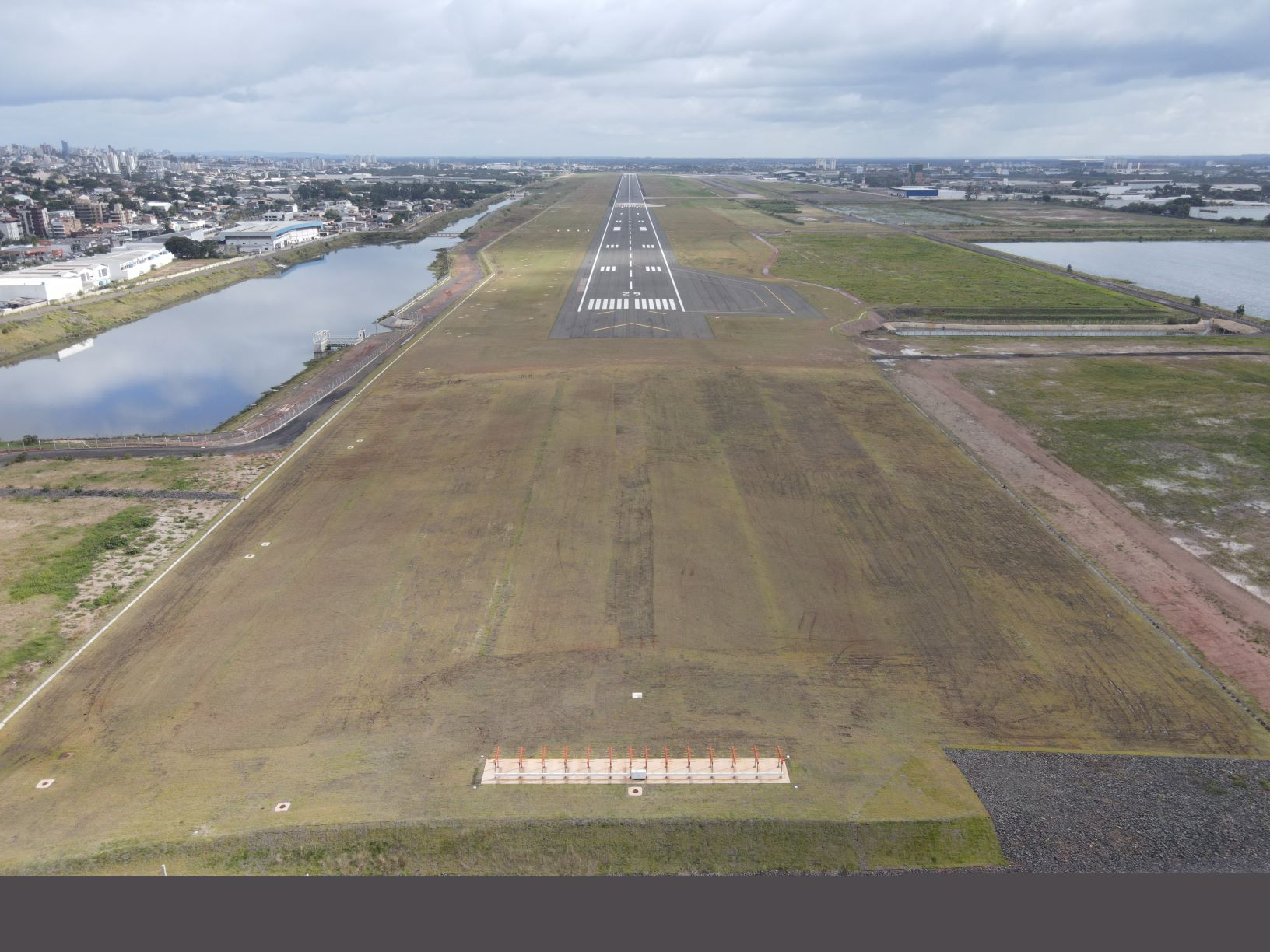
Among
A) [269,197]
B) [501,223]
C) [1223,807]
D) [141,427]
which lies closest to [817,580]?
[1223,807]

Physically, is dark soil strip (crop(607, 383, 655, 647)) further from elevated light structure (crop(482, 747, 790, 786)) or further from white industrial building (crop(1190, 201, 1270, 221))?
white industrial building (crop(1190, 201, 1270, 221))

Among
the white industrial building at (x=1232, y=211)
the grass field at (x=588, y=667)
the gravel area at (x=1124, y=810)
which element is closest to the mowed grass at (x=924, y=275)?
the grass field at (x=588, y=667)

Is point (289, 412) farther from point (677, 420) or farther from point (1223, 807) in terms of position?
point (1223, 807)

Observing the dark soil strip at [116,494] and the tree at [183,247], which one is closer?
the dark soil strip at [116,494]

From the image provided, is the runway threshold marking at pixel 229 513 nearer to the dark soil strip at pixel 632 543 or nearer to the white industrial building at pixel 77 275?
the dark soil strip at pixel 632 543

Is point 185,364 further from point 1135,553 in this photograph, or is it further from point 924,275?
point 924,275

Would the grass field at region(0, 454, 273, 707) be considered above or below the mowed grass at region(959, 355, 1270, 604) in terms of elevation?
below

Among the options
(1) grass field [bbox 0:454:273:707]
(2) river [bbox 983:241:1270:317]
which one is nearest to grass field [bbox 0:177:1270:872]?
(1) grass field [bbox 0:454:273:707]
